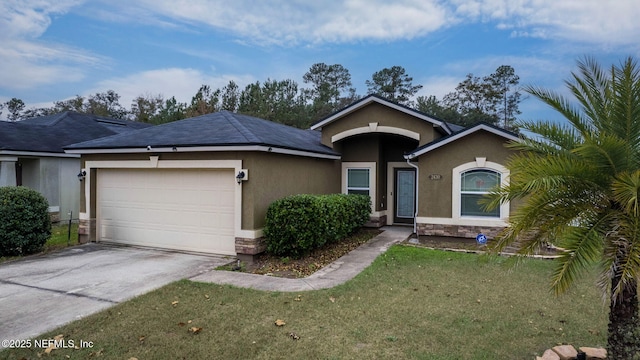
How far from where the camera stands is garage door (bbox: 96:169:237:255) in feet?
31.2

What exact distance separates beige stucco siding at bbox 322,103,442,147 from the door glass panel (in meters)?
1.93

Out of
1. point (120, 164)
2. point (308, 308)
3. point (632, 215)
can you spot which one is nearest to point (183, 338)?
point (308, 308)

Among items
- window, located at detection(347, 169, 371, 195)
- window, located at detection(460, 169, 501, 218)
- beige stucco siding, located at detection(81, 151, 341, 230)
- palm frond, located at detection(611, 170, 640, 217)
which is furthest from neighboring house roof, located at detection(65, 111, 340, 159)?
palm frond, located at detection(611, 170, 640, 217)

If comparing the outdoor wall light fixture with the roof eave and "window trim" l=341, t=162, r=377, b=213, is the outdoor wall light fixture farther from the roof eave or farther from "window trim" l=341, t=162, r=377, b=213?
the roof eave

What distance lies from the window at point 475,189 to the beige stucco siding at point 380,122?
1987 mm

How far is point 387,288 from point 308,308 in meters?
1.77

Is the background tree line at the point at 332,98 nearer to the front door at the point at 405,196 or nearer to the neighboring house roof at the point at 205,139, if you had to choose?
the front door at the point at 405,196

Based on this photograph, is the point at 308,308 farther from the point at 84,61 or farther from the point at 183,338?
the point at 84,61

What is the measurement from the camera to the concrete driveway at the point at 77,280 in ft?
17.9

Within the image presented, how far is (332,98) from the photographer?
3978 centimetres

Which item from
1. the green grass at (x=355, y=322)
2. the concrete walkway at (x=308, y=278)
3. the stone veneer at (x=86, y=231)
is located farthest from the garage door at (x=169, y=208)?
the green grass at (x=355, y=322)

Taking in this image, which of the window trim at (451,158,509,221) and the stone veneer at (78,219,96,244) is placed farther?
the stone veneer at (78,219,96,244)

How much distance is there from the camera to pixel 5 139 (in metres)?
14.1

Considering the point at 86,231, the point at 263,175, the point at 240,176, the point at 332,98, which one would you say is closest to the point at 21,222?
the point at 86,231
